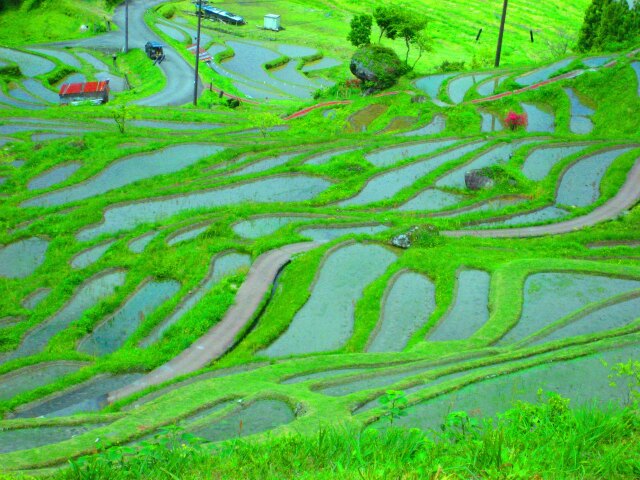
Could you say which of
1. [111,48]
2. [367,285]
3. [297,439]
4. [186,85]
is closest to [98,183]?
[367,285]

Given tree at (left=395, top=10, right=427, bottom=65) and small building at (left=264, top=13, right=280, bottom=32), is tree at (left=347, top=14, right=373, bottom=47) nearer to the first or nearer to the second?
tree at (left=395, top=10, right=427, bottom=65)

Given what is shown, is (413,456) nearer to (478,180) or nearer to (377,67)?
(478,180)

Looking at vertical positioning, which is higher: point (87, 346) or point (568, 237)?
point (568, 237)

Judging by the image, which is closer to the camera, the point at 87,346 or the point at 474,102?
the point at 87,346

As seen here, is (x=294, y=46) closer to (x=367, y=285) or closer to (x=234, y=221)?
(x=234, y=221)

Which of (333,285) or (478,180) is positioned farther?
(478,180)

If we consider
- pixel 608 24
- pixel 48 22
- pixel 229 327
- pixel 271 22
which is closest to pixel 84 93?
pixel 48 22

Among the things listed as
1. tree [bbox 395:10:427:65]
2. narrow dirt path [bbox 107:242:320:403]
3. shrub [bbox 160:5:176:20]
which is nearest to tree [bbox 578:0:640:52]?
tree [bbox 395:10:427:65]
